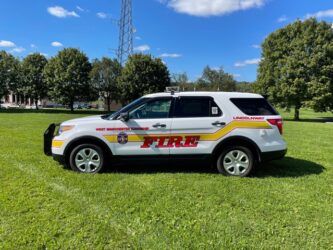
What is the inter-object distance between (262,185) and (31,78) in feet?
143

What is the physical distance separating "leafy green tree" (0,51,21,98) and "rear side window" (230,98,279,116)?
139 ft

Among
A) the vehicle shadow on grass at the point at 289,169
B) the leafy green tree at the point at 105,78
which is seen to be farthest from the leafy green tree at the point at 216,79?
the vehicle shadow on grass at the point at 289,169

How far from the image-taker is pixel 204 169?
7043 mm

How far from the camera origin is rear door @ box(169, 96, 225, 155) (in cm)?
629

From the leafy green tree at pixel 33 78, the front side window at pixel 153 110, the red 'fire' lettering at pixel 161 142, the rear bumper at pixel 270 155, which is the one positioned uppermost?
the leafy green tree at pixel 33 78

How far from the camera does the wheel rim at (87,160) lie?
644 cm

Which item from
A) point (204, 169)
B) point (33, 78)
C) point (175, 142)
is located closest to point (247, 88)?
point (33, 78)

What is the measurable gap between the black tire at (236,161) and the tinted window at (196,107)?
83 cm

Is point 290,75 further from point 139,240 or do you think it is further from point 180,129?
point 139,240

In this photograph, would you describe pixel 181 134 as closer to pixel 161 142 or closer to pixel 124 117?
pixel 161 142

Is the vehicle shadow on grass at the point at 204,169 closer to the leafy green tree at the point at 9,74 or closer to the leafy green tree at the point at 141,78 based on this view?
the leafy green tree at the point at 141,78

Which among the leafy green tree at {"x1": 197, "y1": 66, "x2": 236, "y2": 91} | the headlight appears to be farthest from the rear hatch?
the leafy green tree at {"x1": 197, "y1": 66, "x2": 236, "y2": 91}

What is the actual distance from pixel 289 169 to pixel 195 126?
2.71 m

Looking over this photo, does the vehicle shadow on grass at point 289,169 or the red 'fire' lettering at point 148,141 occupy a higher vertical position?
the red 'fire' lettering at point 148,141
